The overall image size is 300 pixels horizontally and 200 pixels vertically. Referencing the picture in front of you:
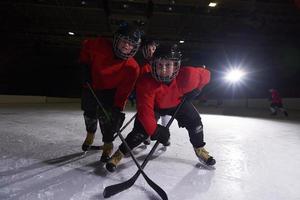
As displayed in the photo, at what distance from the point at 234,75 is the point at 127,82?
32.0 ft

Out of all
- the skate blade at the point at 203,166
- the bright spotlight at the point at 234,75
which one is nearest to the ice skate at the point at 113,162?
the skate blade at the point at 203,166

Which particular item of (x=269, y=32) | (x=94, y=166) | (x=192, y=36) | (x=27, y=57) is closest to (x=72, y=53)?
(x=27, y=57)

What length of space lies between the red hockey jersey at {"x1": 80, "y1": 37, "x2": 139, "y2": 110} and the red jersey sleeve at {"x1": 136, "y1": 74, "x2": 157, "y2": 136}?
306mm

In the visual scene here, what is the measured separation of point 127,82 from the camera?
221cm

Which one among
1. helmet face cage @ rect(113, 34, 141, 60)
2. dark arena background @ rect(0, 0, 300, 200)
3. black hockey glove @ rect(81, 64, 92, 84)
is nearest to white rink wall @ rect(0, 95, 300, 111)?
dark arena background @ rect(0, 0, 300, 200)

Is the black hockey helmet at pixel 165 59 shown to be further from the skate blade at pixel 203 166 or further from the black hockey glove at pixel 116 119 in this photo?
the skate blade at pixel 203 166

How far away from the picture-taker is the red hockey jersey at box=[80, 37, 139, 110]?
2.18 m

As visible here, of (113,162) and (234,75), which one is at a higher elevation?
(234,75)

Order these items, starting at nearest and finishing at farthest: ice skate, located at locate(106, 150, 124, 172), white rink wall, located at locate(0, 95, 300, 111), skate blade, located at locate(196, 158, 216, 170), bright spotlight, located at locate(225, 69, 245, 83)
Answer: ice skate, located at locate(106, 150, 124, 172)
skate blade, located at locate(196, 158, 216, 170)
white rink wall, located at locate(0, 95, 300, 111)
bright spotlight, located at locate(225, 69, 245, 83)

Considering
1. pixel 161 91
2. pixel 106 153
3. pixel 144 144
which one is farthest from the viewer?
pixel 144 144

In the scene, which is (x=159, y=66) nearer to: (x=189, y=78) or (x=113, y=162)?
(x=189, y=78)

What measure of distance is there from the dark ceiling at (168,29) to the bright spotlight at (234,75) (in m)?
0.54

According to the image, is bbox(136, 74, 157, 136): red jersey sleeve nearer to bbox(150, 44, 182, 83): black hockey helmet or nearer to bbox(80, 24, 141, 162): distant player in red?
bbox(150, 44, 182, 83): black hockey helmet

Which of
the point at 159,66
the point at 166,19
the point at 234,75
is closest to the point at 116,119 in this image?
the point at 159,66
